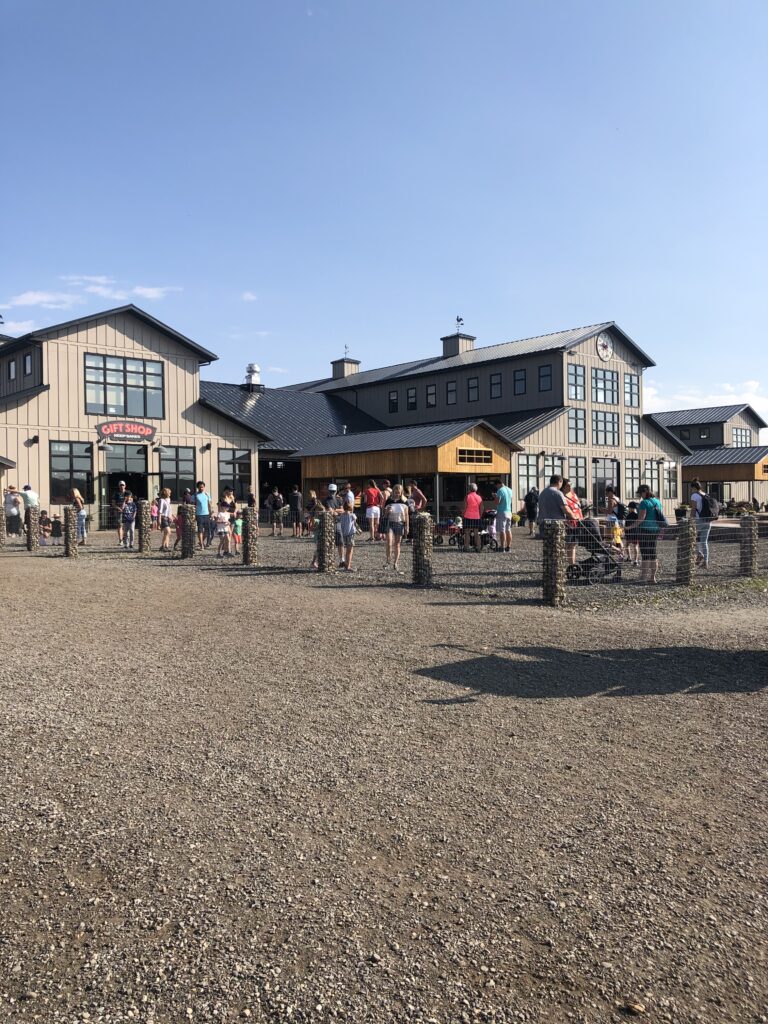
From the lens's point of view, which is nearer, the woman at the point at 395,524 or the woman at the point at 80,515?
the woman at the point at 395,524

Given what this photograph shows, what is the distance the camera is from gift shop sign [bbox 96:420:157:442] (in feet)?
106

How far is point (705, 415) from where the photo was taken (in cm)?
6331

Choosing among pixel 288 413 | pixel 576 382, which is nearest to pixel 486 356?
pixel 576 382

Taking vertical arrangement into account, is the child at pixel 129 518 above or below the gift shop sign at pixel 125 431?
below

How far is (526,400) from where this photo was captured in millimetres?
43906

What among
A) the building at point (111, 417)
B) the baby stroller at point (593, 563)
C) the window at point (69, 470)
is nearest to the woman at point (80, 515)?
the building at point (111, 417)

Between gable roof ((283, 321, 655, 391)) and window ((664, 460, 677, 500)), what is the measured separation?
602cm

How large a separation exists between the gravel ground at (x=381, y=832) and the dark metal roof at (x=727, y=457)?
4808 centimetres

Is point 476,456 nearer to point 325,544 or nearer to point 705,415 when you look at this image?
point 325,544

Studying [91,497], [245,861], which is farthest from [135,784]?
[91,497]

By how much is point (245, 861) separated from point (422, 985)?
124 centimetres

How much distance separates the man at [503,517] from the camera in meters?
21.6

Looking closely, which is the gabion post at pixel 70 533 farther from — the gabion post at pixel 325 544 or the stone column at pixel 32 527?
the gabion post at pixel 325 544

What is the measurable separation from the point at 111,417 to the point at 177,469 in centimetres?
350
